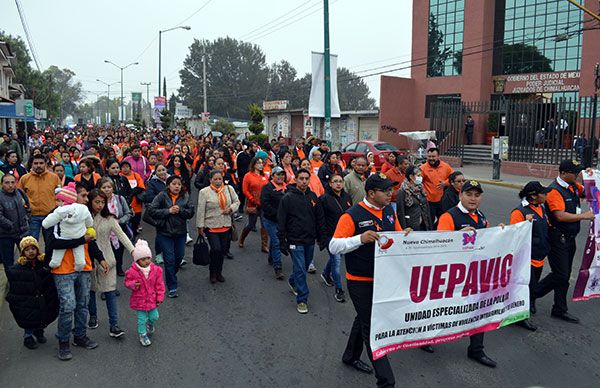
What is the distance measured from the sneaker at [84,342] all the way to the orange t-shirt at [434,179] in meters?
5.62

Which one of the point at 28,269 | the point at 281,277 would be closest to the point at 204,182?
the point at 281,277

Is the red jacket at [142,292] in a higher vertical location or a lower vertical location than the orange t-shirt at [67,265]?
lower

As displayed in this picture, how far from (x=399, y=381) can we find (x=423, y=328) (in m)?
0.52

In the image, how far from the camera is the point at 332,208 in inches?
261

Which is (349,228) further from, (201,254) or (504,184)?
(504,184)

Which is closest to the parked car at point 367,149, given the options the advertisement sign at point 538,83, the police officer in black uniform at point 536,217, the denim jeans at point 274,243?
the advertisement sign at point 538,83

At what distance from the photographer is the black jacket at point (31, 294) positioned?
5.01 metres

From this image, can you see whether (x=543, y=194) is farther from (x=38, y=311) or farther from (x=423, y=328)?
(x=38, y=311)

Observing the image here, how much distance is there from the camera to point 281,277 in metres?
7.76

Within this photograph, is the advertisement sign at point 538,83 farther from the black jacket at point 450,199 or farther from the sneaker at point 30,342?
the sneaker at point 30,342

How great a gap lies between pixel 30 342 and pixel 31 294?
688 mm

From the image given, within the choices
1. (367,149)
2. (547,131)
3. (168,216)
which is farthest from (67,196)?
(547,131)

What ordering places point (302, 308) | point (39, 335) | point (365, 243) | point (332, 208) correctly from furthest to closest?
1. point (332, 208)
2. point (302, 308)
3. point (39, 335)
4. point (365, 243)

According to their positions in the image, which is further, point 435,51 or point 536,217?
point 435,51
